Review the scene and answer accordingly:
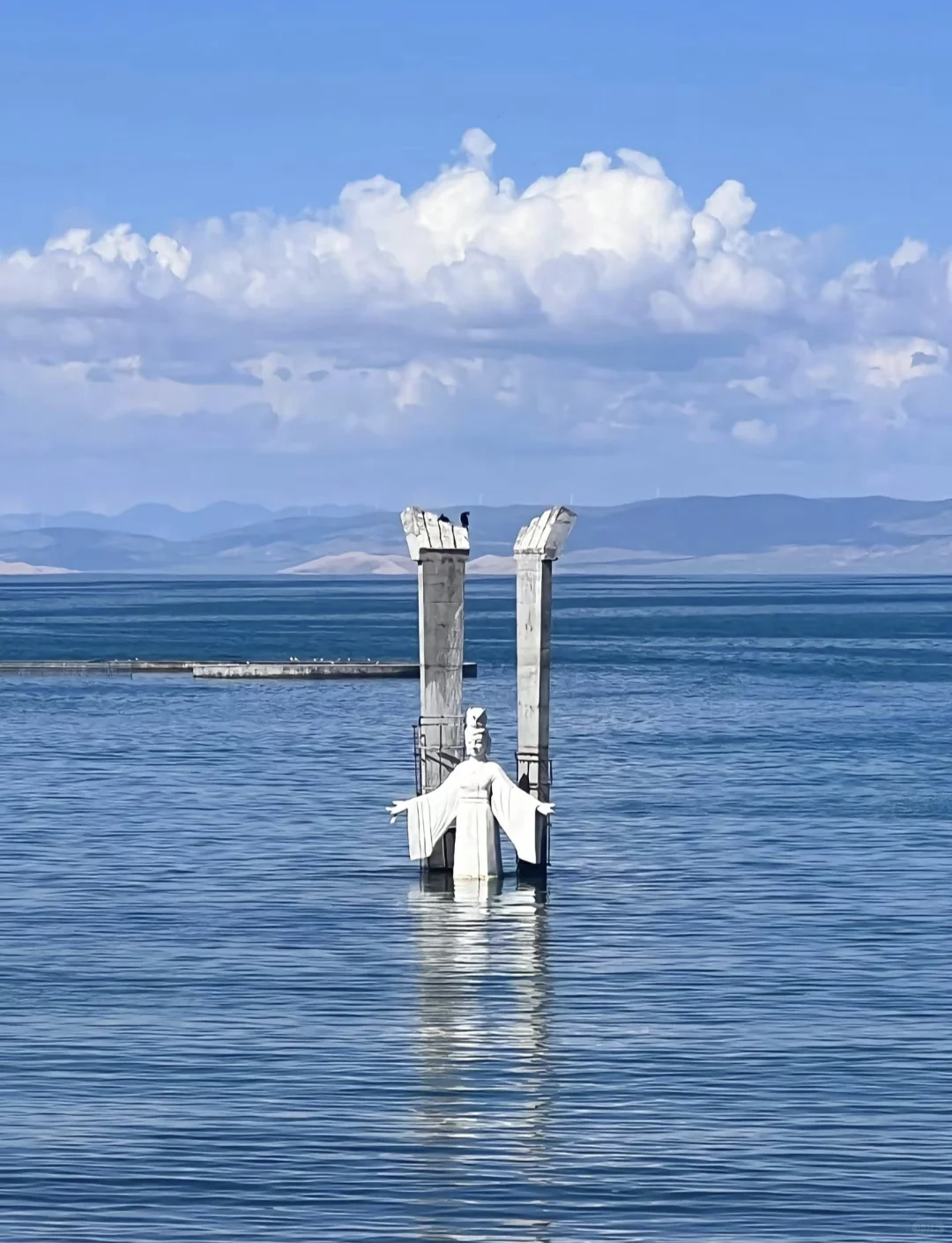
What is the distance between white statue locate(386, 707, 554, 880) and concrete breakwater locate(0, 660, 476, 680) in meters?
68.6

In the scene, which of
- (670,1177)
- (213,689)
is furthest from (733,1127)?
(213,689)

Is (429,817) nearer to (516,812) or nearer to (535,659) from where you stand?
(516,812)

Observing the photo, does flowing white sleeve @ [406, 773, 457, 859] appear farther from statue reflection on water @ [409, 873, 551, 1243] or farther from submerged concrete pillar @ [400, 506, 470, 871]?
statue reflection on water @ [409, 873, 551, 1243]

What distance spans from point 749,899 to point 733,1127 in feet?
46.7

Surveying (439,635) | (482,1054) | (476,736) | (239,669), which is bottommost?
(482,1054)

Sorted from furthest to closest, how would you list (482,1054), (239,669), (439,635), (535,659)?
(239,669) → (535,659) → (439,635) → (482,1054)

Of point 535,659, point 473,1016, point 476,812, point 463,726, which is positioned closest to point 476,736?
point 476,812

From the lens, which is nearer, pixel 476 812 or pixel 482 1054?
pixel 482 1054

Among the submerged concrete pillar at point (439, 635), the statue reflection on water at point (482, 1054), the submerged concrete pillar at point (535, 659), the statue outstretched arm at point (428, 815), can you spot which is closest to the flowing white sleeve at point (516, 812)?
the submerged concrete pillar at point (535, 659)

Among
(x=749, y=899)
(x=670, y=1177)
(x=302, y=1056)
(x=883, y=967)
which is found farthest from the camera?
(x=749, y=899)

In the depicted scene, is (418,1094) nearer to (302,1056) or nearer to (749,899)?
(302,1056)

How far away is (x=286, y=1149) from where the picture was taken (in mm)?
20484

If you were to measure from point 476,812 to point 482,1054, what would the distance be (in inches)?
388

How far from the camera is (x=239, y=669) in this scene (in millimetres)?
107312
